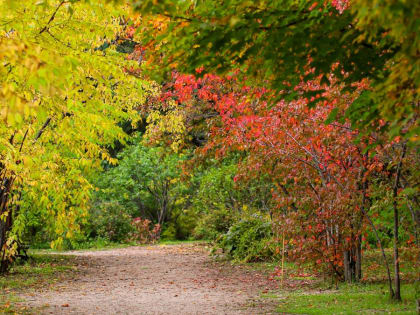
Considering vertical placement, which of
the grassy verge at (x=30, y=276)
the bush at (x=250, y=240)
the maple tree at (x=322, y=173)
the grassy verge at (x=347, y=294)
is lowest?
the grassy verge at (x=30, y=276)

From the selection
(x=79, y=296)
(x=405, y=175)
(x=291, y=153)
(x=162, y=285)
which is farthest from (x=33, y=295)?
(x=405, y=175)

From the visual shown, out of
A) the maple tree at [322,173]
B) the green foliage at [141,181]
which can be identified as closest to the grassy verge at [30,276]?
the maple tree at [322,173]

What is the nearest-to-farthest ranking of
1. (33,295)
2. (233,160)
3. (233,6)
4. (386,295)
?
(233,6) → (386,295) → (33,295) → (233,160)

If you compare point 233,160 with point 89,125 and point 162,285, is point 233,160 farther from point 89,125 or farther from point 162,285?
point 89,125

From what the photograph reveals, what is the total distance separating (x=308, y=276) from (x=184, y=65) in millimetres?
7384

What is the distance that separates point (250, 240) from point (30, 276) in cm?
574

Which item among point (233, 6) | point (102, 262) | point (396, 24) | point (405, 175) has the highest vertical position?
point (233, 6)

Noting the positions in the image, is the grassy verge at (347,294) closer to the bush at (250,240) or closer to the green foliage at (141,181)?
the bush at (250,240)

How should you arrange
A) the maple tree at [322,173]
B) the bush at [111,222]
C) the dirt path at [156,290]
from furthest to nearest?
the bush at [111,222] < the maple tree at [322,173] < the dirt path at [156,290]

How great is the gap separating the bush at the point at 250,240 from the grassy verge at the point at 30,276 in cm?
430

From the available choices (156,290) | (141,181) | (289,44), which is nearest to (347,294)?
(156,290)

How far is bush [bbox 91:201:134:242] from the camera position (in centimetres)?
2181

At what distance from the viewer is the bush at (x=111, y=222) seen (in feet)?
71.6

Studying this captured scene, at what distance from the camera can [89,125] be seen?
7969 millimetres
